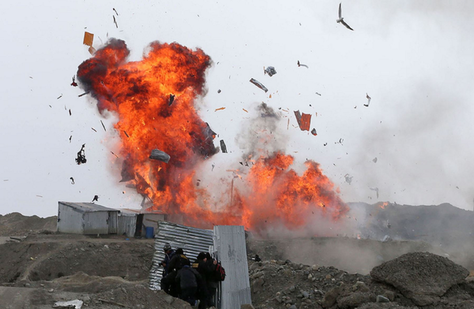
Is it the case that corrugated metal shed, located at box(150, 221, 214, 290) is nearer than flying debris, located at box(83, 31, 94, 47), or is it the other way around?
corrugated metal shed, located at box(150, 221, 214, 290)

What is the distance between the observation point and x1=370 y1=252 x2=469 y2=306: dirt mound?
1075 cm

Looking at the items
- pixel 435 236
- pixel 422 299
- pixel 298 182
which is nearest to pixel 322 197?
pixel 298 182

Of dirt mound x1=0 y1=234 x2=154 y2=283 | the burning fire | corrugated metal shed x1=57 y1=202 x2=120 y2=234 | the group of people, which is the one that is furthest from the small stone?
the burning fire

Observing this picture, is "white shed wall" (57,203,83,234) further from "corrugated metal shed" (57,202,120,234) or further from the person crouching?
the person crouching

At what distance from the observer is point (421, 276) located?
11141 mm

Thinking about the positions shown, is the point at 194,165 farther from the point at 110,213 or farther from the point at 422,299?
the point at 422,299

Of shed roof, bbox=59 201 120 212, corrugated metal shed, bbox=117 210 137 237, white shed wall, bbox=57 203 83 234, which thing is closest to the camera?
white shed wall, bbox=57 203 83 234

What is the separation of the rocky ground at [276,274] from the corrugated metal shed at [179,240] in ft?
3.57

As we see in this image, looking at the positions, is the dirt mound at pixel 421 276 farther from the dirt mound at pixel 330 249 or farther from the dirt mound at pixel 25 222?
the dirt mound at pixel 25 222

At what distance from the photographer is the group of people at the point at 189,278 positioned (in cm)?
1025

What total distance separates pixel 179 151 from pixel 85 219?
836 cm

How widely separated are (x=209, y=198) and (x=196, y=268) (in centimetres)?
2464

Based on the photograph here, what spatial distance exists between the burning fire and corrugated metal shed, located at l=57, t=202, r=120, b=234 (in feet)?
15.9

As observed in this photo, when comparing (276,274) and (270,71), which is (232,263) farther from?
→ (270,71)
